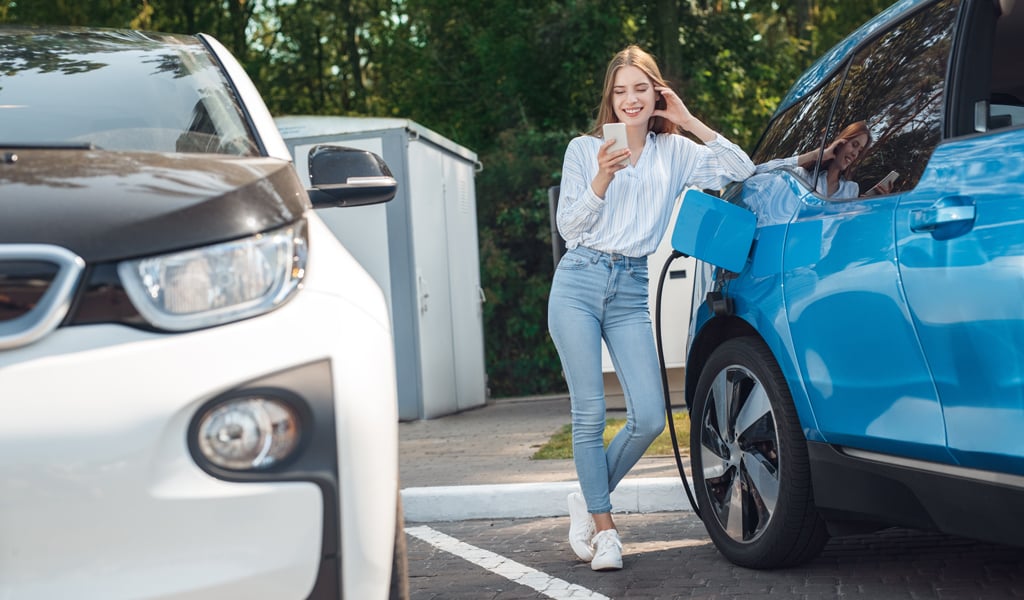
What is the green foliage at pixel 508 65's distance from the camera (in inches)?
623

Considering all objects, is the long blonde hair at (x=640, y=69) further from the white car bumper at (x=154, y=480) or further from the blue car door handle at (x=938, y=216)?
the white car bumper at (x=154, y=480)

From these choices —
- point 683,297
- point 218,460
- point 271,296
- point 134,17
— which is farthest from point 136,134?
point 134,17

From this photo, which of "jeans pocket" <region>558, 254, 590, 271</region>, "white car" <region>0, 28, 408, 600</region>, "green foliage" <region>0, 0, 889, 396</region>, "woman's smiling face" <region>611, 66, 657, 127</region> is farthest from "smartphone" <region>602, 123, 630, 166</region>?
"green foliage" <region>0, 0, 889, 396</region>

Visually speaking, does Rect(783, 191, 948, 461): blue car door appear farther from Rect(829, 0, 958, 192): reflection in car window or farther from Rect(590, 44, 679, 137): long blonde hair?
Rect(590, 44, 679, 137): long blonde hair

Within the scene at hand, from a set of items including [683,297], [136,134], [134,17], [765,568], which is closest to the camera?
[136,134]

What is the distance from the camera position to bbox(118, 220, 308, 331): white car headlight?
223 cm

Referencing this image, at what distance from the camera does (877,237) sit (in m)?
3.45

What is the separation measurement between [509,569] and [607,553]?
39cm

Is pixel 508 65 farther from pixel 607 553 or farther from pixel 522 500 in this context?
pixel 607 553

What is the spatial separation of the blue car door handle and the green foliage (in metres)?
11.3

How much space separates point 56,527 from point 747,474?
2.70 m

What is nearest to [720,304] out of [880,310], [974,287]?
[880,310]

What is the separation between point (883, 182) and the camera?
3541mm

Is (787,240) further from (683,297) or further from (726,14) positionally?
(726,14)
